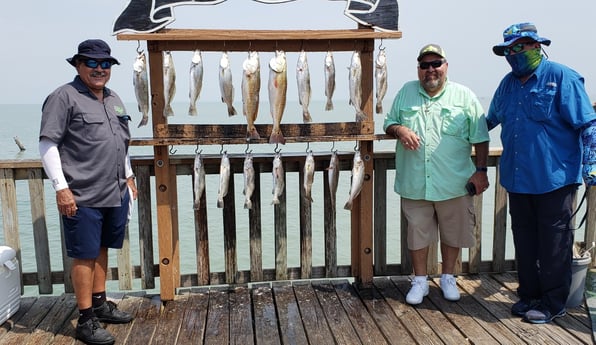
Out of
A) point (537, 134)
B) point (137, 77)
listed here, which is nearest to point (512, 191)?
point (537, 134)

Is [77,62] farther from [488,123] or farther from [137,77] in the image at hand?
[488,123]

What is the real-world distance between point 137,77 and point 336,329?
2.16 metres

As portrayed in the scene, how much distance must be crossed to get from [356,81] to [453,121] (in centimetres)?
75

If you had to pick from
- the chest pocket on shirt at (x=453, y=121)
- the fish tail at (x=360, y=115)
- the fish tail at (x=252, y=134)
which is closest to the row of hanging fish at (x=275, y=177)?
the fish tail at (x=252, y=134)

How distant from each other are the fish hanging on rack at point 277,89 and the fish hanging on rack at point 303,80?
3.8 inches

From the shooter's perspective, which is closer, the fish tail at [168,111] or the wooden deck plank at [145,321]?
the wooden deck plank at [145,321]

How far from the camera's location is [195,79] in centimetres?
339

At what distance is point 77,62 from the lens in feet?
9.88

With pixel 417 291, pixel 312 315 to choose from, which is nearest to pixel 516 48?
pixel 417 291

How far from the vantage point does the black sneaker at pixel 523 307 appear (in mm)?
3416

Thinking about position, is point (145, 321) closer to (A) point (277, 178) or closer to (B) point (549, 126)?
(A) point (277, 178)

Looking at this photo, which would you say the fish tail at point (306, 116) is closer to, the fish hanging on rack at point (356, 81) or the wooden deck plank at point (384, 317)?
the fish hanging on rack at point (356, 81)

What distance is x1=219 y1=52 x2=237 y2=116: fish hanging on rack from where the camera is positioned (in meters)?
3.38

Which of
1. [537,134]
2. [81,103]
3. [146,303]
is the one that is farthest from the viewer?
[146,303]
